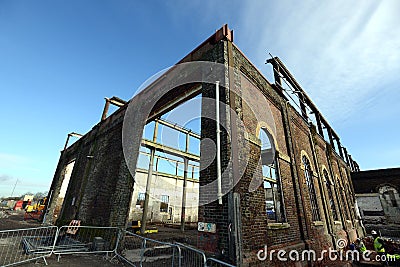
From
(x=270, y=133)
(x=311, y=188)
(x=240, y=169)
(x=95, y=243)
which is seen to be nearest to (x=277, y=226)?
(x=240, y=169)

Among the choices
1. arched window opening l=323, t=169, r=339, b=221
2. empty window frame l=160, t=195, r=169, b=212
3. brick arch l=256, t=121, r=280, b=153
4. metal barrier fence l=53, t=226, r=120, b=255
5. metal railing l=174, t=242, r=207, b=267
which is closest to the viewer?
metal railing l=174, t=242, r=207, b=267

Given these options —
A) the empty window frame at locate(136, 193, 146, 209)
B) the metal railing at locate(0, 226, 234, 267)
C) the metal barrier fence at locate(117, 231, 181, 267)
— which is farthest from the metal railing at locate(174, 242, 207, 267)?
the empty window frame at locate(136, 193, 146, 209)

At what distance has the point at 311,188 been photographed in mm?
10055

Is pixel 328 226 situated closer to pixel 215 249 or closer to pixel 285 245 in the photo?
pixel 285 245

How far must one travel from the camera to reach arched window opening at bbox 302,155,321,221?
31.2 feet

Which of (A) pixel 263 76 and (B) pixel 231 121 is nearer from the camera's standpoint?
(B) pixel 231 121

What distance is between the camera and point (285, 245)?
6023 millimetres

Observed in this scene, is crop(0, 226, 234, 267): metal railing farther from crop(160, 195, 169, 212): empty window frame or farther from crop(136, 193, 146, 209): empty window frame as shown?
crop(160, 195, 169, 212): empty window frame

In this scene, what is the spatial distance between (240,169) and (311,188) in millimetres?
7239

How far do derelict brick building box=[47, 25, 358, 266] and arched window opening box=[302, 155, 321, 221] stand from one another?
0.18 feet

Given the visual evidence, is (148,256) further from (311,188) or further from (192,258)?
(311,188)

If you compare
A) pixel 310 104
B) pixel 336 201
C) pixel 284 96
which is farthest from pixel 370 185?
pixel 284 96

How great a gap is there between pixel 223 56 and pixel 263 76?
3220 millimetres

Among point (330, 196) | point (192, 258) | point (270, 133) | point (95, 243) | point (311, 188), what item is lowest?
point (95, 243)
